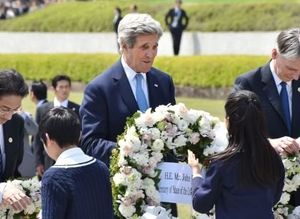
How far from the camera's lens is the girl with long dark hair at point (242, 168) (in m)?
4.21

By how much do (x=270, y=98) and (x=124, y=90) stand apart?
1.00 metres

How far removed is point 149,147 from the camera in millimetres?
4738

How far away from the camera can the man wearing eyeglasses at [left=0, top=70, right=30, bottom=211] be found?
463cm

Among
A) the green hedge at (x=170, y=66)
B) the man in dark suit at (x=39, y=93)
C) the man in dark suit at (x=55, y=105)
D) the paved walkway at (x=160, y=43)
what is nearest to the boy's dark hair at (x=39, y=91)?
the man in dark suit at (x=39, y=93)

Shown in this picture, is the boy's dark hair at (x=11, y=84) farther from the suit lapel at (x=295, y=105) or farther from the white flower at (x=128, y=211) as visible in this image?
the suit lapel at (x=295, y=105)

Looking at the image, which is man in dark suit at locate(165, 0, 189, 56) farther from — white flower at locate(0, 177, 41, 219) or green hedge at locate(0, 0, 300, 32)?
white flower at locate(0, 177, 41, 219)

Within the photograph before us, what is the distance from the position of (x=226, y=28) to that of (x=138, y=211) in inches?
800

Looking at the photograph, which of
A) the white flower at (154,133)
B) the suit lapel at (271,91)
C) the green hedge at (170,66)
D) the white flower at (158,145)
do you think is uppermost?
the suit lapel at (271,91)

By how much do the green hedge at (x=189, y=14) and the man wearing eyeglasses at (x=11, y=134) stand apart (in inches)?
733

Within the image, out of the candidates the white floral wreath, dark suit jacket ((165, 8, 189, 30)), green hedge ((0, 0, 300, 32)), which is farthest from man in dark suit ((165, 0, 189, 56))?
the white floral wreath

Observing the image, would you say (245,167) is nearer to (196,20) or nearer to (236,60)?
(236,60)

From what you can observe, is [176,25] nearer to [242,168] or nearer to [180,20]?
[180,20]

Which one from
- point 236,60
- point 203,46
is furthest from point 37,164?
point 203,46

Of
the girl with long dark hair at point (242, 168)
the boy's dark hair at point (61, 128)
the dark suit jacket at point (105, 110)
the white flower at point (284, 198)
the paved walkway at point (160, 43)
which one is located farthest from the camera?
the paved walkway at point (160, 43)
